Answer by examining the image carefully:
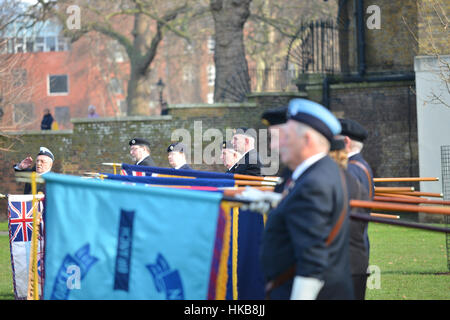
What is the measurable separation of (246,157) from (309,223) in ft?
23.7

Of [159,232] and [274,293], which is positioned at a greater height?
[159,232]

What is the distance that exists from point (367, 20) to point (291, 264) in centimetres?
2200

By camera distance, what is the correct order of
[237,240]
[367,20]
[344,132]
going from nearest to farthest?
[344,132]
[237,240]
[367,20]

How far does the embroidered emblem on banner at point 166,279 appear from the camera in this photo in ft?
18.2

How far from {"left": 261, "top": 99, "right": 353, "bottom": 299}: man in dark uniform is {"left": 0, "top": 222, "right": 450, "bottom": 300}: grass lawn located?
5307 millimetres

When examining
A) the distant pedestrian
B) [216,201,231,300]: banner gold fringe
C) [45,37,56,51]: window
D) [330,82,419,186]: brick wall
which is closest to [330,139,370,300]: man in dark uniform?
[216,201,231,300]: banner gold fringe

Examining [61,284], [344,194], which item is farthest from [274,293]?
[61,284]

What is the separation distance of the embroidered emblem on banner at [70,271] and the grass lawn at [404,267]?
513 cm

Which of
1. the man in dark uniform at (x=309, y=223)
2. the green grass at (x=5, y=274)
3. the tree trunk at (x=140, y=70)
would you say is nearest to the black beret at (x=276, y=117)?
the man in dark uniform at (x=309, y=223)

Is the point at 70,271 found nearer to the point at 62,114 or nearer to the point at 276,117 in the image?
the point at 276,117

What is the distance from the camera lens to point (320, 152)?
4.95 meters

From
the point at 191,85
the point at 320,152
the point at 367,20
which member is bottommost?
the point at 320,152

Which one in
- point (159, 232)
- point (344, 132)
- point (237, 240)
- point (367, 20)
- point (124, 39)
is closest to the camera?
point (159, 232)
